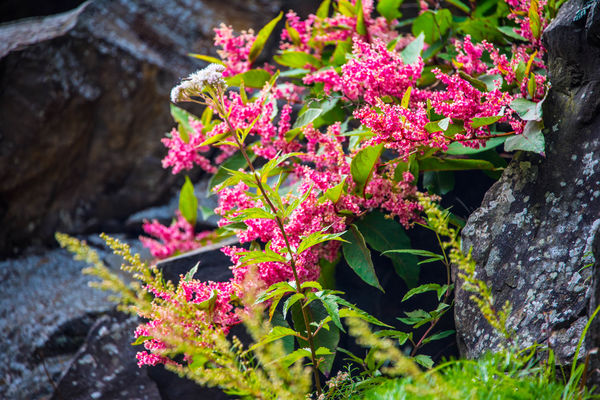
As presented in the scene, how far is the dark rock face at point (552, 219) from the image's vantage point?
5.26ft

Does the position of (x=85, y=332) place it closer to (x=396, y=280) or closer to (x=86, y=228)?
(x=86, y=228)

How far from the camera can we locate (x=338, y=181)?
204 cm

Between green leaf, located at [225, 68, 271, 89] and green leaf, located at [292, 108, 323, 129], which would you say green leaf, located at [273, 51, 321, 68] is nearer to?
green leaf, located at [225, 68, 271, 89]

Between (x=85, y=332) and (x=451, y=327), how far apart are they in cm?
230

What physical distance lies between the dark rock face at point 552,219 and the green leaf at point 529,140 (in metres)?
0.12

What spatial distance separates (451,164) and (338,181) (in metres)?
0.46

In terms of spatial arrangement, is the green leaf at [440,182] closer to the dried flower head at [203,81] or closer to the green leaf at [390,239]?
the green leaf at [390,239]

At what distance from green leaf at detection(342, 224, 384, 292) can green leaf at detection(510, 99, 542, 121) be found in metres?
0.73

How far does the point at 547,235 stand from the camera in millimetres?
1737

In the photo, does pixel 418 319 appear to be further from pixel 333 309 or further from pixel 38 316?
pixel 38 316

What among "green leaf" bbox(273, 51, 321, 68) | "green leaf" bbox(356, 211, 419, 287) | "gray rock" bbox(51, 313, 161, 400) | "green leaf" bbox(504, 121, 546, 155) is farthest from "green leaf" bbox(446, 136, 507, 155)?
"gray rock" bbox(51, 313, 161, 400)

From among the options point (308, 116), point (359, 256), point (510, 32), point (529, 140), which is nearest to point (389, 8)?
Result: point (510, 32)

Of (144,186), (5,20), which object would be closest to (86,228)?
(144,186)

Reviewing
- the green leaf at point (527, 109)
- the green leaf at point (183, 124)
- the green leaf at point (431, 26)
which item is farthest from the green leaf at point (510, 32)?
the green leaf at point (183, 124)
